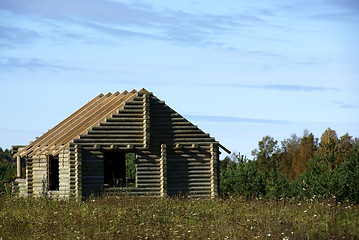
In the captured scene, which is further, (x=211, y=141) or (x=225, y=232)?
(x=211, y=141)

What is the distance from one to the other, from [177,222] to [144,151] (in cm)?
1019

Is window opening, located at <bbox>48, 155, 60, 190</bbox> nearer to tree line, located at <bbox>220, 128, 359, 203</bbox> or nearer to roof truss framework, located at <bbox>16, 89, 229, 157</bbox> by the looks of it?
roof truss framework, located at <bbox>16, 89, 229, 157</bbox>

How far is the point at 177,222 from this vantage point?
15680 mm

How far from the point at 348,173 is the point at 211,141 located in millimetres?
7355

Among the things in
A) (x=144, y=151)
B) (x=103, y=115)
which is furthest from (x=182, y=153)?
(x=103, y=115)

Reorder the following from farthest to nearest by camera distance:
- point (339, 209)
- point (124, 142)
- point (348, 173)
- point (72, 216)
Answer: point (348, 173), point (124, 142), point (339, 209), point (72, 216)

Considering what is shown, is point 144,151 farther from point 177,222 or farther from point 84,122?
point 177,222

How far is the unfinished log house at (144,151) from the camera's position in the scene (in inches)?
985

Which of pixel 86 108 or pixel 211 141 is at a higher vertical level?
pixel 86 108

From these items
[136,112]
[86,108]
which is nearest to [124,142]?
[136,112]

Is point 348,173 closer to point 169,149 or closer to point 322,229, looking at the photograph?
point 169,149

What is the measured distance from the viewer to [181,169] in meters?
26.0

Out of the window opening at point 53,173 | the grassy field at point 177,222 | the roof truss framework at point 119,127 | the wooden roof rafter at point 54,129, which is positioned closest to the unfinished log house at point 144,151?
the roof truss framework at point 119,127

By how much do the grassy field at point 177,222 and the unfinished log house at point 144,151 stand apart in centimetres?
625
